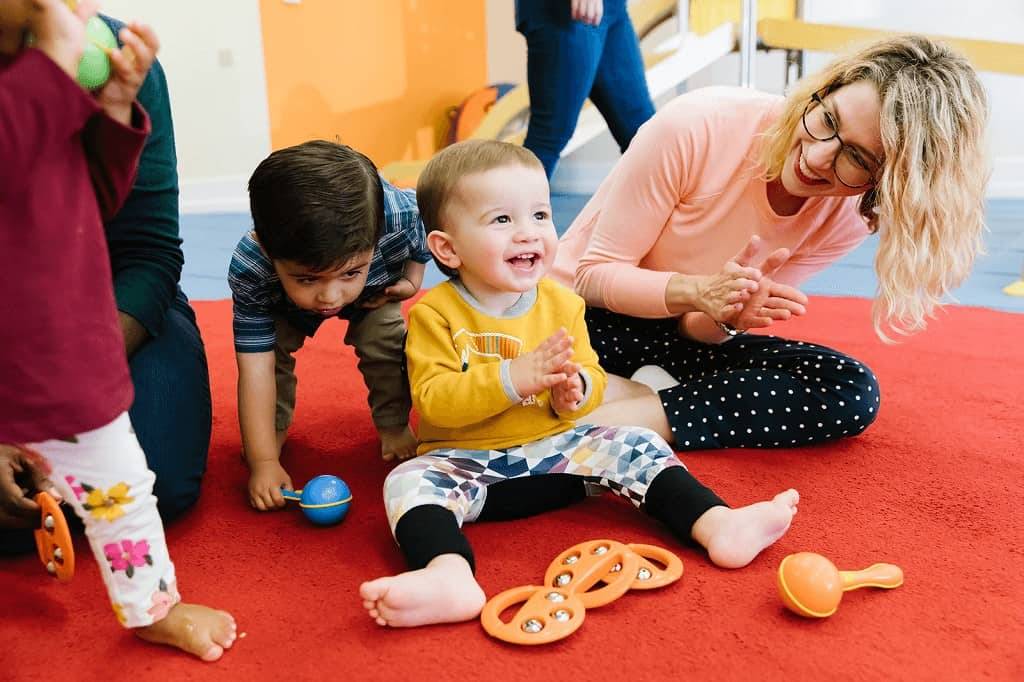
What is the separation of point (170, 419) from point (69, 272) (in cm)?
44

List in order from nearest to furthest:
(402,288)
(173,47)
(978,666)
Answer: (978,666) < (402,288) < (173,47)

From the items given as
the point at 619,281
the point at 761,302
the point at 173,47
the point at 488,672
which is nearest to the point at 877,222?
the point at 761,302

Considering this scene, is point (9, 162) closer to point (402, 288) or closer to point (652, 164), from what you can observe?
point (402, 288)

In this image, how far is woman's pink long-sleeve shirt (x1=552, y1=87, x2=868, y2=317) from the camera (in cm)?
119

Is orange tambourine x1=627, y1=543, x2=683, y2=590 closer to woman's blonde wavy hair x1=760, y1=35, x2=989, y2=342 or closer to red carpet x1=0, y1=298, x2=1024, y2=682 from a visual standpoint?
red carpet x1=0, y1=298, x2=1024, y2=682

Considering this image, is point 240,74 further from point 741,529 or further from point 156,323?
point 741,529

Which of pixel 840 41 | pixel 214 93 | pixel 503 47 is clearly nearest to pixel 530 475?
pixel 840 41

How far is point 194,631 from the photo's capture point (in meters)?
0.75

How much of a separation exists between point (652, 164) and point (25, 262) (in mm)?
809

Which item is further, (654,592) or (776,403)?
(776,403)

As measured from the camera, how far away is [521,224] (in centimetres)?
97

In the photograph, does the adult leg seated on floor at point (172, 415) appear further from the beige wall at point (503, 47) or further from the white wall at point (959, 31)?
the beige wall at point (503, 47)

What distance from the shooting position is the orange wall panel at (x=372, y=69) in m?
3.62

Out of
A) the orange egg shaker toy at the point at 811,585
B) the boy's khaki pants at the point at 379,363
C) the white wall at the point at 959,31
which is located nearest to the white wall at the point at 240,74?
the white wall at the point at 959,31
